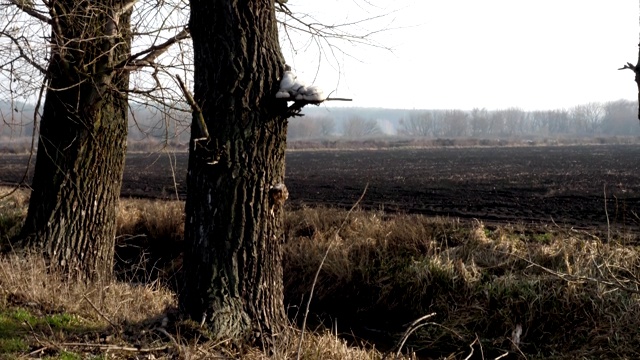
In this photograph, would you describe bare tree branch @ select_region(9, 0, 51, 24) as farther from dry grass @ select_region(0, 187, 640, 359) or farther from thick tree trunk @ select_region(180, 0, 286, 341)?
thick tree trunk @ select_region(180, 0, 286, 341)

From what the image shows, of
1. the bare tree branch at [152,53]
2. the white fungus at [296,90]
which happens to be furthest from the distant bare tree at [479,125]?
the white fungus at [296,90]

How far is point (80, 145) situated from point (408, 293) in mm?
6109

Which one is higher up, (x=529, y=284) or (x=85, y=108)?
(x=85, y=108)

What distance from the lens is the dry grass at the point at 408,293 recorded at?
607 centimetres

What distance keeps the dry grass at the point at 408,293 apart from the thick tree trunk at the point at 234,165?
30cm

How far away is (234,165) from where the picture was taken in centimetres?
507

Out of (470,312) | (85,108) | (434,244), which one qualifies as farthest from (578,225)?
(85,108)

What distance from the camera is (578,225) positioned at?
14977 mm

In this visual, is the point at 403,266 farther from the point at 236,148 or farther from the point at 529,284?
the point at 236,148

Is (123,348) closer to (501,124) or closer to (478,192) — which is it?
(478,192)

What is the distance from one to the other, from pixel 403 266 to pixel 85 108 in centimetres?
639

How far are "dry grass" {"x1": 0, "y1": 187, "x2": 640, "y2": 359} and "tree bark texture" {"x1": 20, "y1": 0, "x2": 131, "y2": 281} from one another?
0.58 metres

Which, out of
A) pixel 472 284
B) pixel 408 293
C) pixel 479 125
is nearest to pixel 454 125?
pixel 479 125

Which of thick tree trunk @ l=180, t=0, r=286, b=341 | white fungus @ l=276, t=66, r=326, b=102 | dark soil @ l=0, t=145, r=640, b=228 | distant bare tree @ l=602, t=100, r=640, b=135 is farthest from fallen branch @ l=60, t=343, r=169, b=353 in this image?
distant bare tree @ l=602, t=100, r=640, b=135
